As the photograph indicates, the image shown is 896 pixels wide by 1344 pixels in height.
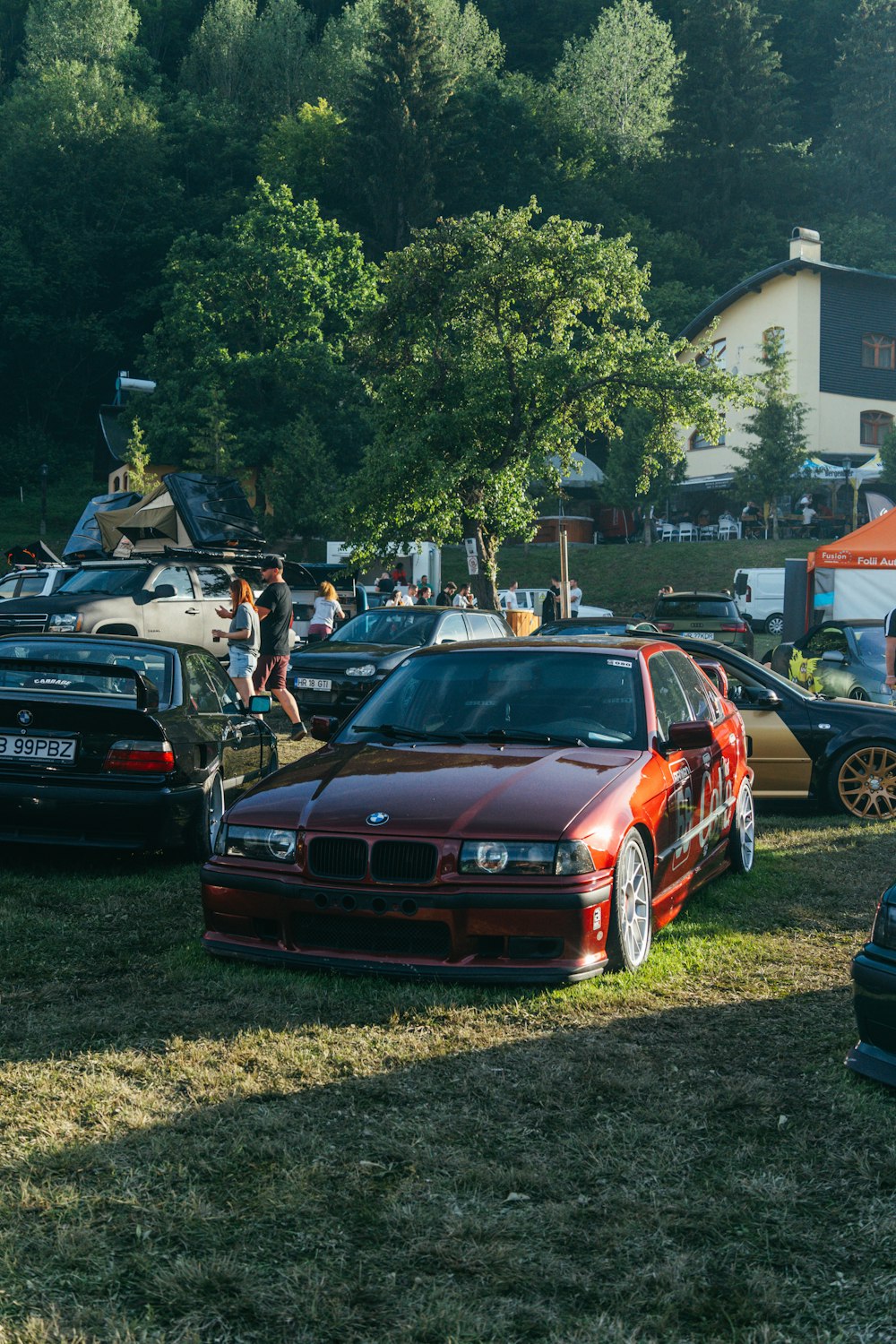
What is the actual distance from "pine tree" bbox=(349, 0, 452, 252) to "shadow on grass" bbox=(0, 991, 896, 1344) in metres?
60.9

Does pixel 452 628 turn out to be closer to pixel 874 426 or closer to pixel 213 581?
pixel 213 581

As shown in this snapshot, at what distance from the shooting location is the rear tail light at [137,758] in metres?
7.19

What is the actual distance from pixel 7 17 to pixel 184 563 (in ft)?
256

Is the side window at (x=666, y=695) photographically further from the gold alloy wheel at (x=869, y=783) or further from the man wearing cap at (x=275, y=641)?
the man wearing cap at (x=275, y=641)

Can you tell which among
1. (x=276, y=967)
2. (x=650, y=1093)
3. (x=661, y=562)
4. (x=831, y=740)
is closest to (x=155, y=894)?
(x=276, y=967)

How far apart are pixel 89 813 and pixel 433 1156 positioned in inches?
155

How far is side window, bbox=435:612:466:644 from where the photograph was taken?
1669cm

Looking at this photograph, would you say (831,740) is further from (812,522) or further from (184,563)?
(812,522)

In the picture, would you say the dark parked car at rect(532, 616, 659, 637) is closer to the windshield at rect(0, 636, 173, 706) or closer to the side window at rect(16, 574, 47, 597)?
the windshield at rect(0, 636, 173, 706)

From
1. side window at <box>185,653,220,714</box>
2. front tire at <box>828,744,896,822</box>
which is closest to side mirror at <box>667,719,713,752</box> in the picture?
side window at <box>185,653,220,714</box>

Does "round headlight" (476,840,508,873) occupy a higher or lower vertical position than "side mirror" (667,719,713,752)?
→ lower

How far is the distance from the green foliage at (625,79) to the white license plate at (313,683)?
211 feet

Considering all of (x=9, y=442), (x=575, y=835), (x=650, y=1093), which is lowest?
(x=650, y=1093)

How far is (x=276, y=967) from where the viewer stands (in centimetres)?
546
